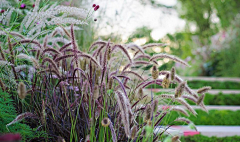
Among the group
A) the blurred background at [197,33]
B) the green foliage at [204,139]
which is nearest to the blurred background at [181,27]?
the blurred background at [197,33]

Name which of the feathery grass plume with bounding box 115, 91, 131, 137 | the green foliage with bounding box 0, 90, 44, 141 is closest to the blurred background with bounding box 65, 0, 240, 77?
the green foliage with bounding box 0, 90, 44, 141

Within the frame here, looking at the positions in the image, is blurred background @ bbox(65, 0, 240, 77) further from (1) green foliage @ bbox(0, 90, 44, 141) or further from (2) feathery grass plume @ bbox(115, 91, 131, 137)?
(2) feathery grass plume @ bbox(115, 91, 131, 137)

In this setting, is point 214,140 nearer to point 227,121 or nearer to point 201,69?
point 227,121

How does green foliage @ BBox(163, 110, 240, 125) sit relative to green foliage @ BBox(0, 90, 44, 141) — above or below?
below

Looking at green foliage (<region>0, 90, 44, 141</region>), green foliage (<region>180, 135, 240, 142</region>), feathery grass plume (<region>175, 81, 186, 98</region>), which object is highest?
feathery grass plume (<region>175, 81, 186, 98</region>)

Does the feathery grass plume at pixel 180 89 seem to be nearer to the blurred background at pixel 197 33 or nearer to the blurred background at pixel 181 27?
the blurred background at pixel 197 33

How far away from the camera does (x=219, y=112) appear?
323cm

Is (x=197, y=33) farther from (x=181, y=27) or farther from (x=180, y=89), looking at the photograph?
(x=180, y=89)

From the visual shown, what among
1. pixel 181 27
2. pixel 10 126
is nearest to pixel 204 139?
pixel 10 126

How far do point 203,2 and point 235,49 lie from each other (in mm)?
5904

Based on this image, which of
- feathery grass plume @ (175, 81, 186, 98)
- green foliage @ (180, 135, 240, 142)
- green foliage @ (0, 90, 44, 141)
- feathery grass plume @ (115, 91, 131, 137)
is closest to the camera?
feathery grass plume @ (115, 91, 131, 137)

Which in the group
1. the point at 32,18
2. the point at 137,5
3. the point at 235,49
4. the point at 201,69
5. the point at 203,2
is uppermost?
the point at 203,2

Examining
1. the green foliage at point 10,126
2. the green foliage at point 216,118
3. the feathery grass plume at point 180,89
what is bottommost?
the green foliage at point 216,118

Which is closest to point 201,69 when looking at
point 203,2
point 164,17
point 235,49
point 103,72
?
point 235,49
